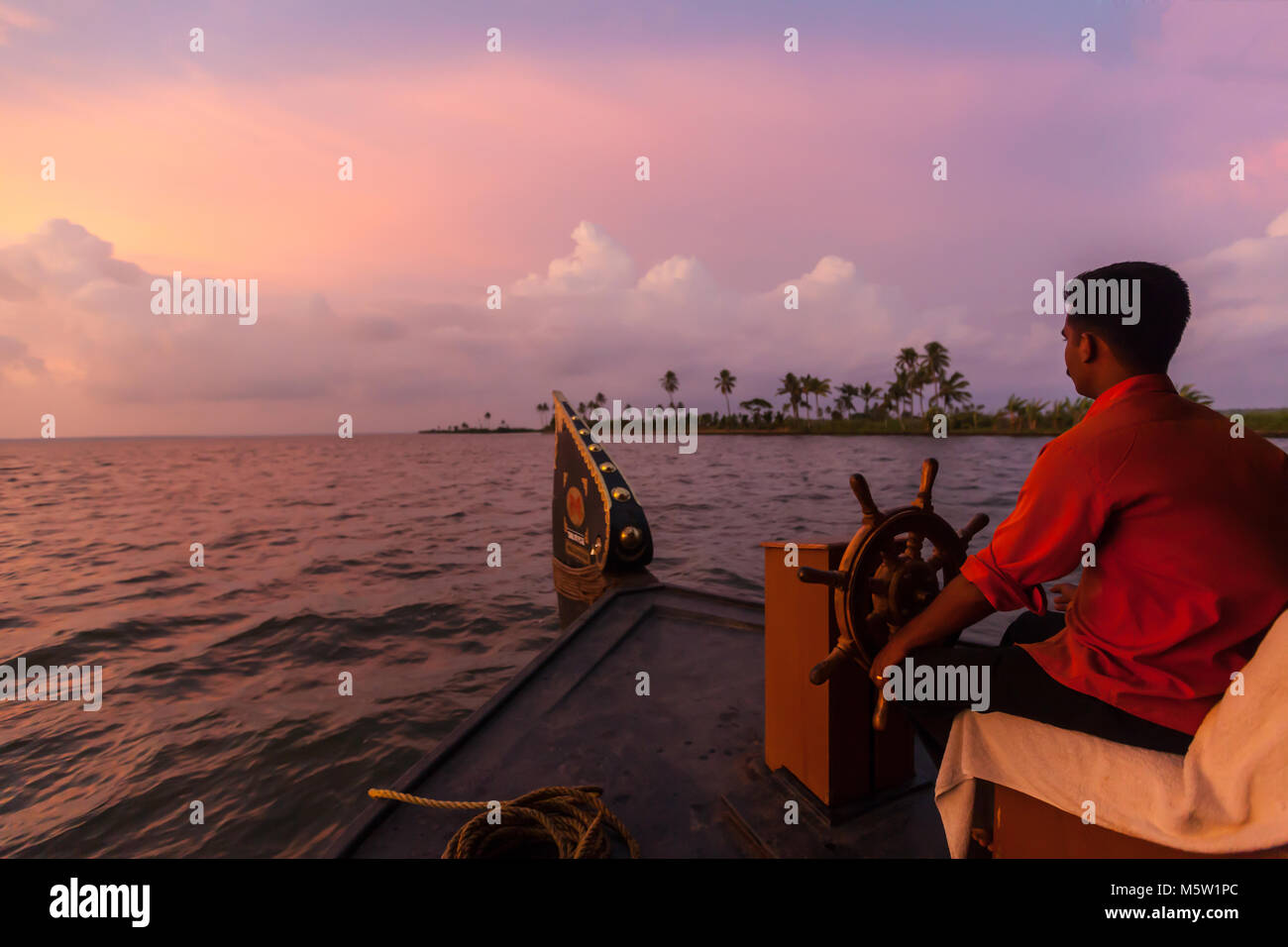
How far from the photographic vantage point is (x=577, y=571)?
23.8 feet

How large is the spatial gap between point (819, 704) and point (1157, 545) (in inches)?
54.8

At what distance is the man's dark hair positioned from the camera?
1.51 m

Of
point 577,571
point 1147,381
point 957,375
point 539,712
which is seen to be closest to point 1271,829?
point 1147,381

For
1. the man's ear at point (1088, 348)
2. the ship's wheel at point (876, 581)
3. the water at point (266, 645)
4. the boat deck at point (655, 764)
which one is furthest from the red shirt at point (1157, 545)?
the water at point (266, 645)

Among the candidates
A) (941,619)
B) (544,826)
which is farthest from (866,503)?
(544,826)

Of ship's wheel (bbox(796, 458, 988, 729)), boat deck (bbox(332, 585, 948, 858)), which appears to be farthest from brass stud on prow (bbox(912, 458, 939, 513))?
boat deck (bbox(332, 585, 948, 858))

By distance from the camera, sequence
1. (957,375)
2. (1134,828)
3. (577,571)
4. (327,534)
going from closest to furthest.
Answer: (1134,828) → (577,571) → (327,534) → (957,375)

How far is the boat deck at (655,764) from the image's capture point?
238cm

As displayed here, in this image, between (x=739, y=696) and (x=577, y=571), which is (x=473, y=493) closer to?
(x=577, y=571)

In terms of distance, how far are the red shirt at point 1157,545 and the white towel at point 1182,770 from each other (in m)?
0.09

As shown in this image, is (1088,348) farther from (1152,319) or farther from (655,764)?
(655,764)

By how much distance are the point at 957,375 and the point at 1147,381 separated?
9093 centimetres

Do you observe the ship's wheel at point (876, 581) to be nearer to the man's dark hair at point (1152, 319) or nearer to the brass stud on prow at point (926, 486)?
the brass stud on prow at point (926, 486)

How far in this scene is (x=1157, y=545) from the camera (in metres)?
1.35
